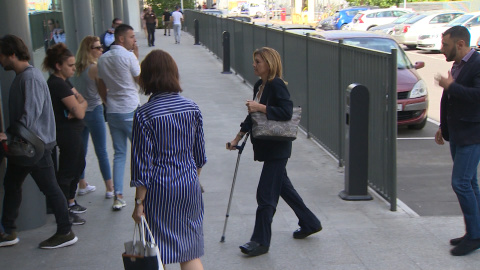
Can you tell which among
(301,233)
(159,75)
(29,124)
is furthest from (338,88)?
(159,75)

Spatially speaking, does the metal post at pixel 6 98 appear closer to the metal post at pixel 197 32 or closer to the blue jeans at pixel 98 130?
the blue jeans at pixel 98 130

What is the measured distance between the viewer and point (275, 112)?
521 centimetres

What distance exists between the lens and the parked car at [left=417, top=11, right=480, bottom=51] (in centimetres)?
2664

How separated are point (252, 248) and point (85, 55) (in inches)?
114

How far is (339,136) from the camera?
8633mm

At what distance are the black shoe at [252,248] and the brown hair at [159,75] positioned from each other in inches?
76.3

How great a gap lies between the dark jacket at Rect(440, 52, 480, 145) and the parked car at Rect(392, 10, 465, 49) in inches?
953

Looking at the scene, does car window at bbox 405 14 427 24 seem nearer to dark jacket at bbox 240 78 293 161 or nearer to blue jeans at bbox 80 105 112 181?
blue jeans at bbox 80 105 112 181

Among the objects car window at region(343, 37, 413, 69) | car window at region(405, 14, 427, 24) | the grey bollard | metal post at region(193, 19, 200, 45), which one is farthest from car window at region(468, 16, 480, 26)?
the grey bollard

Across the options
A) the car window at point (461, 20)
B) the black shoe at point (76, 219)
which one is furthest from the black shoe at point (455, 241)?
the car window at point (461, 20)

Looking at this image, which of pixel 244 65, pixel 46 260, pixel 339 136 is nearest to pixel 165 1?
pixel 244 65

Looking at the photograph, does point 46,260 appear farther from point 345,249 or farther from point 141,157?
point 345,249

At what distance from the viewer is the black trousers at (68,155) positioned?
607 centimetres

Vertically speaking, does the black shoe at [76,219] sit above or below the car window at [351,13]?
below
